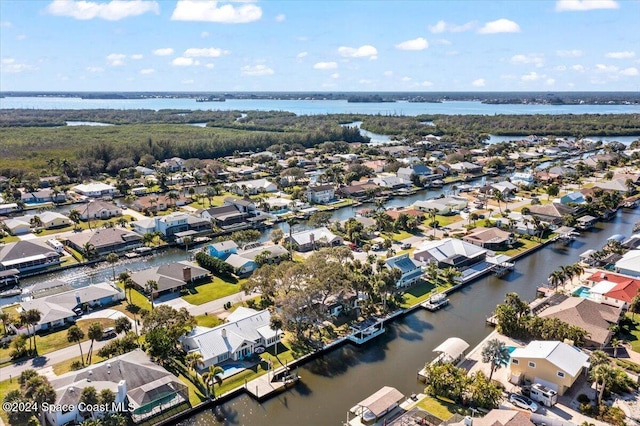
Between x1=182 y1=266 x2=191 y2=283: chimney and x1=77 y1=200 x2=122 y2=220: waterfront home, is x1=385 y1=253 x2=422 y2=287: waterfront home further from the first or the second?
x1=77 y1=200 x2=122 y2=220: waterfront home

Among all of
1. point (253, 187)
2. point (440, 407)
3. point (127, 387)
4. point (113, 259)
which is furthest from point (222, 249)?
point (253, 187)

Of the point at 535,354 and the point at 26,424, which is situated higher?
the point at 535,354

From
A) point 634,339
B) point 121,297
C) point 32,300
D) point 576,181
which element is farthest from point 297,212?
point 576,181

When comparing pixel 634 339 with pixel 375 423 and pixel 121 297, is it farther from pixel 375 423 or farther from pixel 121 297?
pixel 121 297

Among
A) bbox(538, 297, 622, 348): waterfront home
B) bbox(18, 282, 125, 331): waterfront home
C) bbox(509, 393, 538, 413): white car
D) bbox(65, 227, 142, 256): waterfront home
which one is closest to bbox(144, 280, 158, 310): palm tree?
bbox(18, 282, 125, 331): waterfront home

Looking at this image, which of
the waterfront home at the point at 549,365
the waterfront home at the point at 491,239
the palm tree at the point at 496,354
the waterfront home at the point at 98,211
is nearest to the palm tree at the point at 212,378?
the palm tree at the point at 496,354

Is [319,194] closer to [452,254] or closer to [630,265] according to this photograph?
[452,254]
